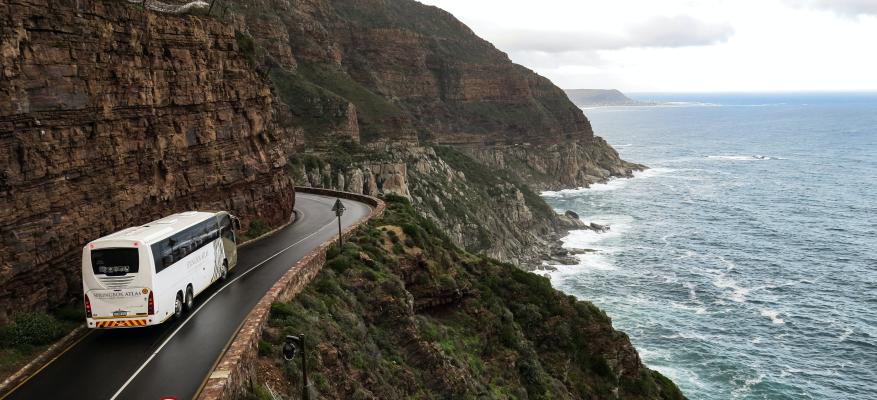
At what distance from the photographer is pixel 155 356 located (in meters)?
16.4

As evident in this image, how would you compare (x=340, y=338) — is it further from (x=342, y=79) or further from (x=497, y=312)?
(x=342, y=79)

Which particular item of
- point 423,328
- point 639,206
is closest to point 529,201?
point 639,206

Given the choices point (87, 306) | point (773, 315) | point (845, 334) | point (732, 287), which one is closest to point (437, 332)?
point (87, 306)

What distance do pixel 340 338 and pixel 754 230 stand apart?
7970cm

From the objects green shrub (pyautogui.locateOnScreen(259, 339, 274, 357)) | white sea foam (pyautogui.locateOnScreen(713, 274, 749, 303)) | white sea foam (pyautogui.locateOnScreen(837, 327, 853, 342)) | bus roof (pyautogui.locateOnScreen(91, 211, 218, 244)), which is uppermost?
bus roof (pyautogui.locateOnScreen(91, 211, 218, 244))

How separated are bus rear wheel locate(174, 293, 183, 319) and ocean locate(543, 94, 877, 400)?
34575mm

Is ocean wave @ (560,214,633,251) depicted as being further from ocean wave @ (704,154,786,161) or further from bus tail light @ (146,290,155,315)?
ocean wave @ (704,154,786,161)

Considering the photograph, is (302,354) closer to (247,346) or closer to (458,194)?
(247,346)

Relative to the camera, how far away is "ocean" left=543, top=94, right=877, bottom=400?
43812mm

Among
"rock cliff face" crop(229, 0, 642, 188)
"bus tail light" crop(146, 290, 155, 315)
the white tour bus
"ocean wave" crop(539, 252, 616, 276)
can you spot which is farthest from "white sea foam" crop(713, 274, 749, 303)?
"bus tail light" crop(146, 290, 155, 315)

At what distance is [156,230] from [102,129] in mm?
5595

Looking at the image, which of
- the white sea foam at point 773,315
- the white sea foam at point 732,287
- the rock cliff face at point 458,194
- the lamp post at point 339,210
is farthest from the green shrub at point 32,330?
the white sea foam at point 732,287

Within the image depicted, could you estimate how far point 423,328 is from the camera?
2658 centimetres

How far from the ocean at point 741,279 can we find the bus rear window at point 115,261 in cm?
3686
